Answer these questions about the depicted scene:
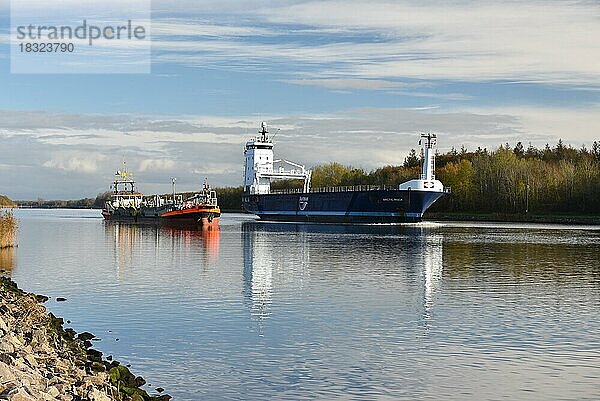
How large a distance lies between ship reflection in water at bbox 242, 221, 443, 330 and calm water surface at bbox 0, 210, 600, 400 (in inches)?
4.3

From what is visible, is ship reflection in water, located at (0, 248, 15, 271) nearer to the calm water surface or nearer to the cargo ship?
the calm water surface

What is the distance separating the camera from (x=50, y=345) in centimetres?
1259

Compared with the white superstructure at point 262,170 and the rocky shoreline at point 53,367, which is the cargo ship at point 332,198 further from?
the rocky shoreline at point 53,367

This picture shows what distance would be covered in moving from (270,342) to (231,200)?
135m

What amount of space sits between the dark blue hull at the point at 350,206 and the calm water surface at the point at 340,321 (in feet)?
131

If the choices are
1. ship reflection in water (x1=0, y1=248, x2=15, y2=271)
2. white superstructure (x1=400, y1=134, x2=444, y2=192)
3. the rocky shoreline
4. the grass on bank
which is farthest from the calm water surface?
white superstructure (x1=400, y1=134, x2=444, y2=192)

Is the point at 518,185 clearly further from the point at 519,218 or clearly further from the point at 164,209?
the point at 164,209

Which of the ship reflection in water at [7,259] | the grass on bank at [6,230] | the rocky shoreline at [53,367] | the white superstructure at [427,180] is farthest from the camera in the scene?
the white superstructure at [427,180]

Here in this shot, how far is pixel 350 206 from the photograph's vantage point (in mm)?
78812

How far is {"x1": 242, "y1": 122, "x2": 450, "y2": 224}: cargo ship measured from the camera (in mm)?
73875

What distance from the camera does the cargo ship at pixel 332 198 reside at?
73.9m

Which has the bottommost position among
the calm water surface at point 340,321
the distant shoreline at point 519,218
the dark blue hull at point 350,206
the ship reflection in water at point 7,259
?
the calm water surface at point 340,321

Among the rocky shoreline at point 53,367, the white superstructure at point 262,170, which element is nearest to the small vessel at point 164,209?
the white superstructure at point 262,170

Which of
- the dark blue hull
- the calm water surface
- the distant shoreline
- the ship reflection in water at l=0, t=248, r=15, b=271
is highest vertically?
the dark blue hull
